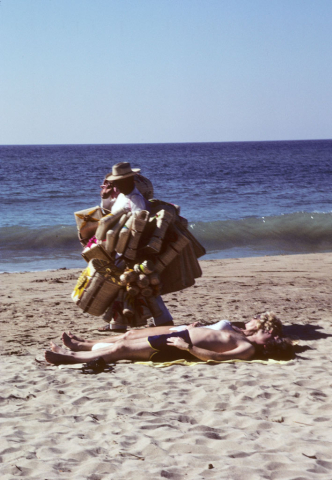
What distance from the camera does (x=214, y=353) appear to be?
5508 millimetres

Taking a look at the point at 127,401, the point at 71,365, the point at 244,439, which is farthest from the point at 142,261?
the point at 244,439

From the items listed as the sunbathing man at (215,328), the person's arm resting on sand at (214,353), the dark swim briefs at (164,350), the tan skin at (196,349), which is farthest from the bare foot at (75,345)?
the person's arm resting on sand at (214,353)

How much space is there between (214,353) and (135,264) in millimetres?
1241

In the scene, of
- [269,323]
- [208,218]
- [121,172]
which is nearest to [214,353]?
[269,323]

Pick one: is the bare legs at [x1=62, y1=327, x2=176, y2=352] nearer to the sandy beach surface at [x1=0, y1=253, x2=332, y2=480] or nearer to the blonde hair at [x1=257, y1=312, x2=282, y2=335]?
the sandy beach surface at [x1=0, y1=253, x2=332, y2=480]

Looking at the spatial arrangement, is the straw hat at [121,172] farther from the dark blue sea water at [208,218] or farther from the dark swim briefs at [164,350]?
the dark blue sea water at [208,218]

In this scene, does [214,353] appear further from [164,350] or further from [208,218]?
[208,218]

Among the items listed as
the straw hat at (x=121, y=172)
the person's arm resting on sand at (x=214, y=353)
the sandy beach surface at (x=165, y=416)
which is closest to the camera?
the sandy beach surface at (x=165, y=416)

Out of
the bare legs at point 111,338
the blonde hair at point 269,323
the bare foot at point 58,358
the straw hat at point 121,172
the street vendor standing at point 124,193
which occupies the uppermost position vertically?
the straw hat at point 121,172

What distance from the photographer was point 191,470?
335 cm

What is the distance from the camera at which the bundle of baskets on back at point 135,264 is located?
19.7 ft

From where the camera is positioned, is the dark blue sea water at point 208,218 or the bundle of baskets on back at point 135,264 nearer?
the bundle of baskets on back at point 135,264

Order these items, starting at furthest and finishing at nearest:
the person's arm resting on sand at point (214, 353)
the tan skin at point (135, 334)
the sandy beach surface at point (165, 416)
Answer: the tan skin at point (135, 334), the person's arm resting on sand at point (214, 353), the sandy beach surface at point (165, 416)

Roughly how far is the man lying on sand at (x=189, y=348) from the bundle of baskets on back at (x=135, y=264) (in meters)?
0.55
